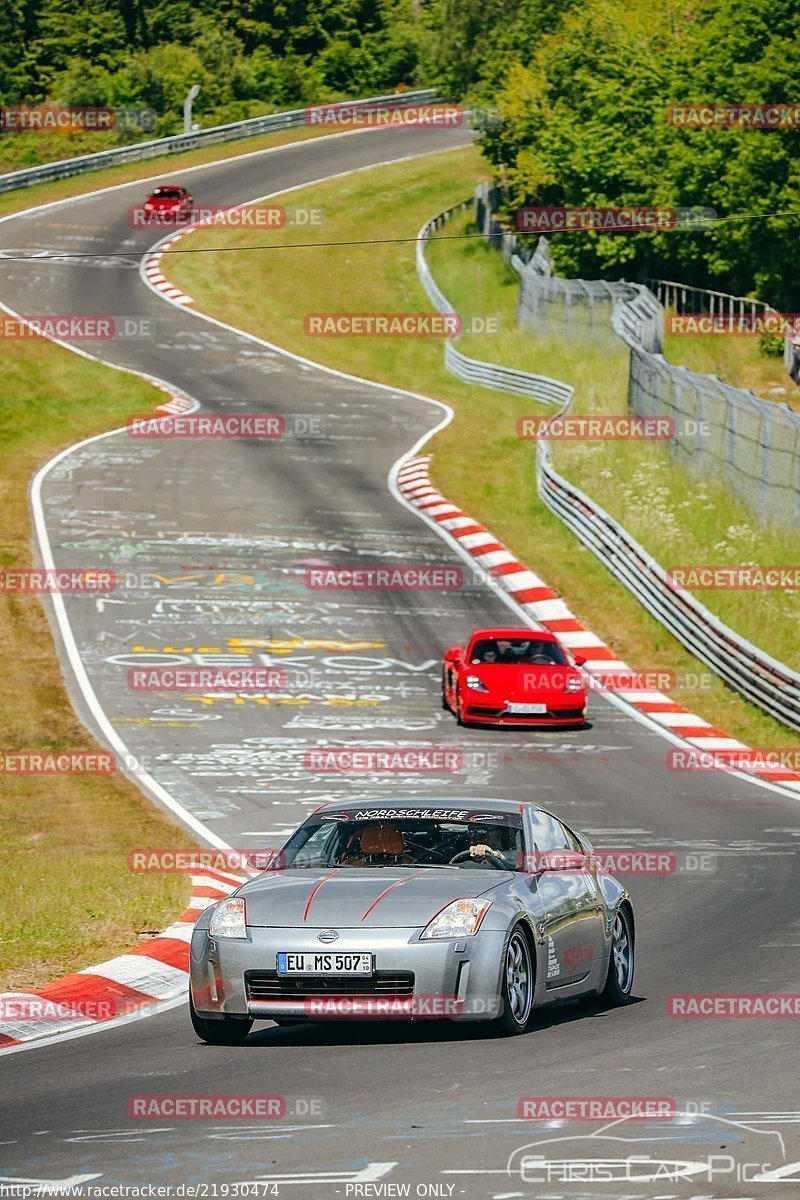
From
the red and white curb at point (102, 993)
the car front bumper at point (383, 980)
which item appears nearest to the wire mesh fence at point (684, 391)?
the red and white curb at point (102, 993)

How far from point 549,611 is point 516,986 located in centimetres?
2387

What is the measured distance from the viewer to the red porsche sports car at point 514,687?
27.2m

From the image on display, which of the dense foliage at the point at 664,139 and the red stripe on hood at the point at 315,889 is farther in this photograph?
the dense foliage at the point at 664,139

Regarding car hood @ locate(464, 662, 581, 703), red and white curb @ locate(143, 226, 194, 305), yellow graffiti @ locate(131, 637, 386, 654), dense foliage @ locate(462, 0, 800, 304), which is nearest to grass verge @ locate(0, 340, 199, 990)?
yellow graffiti @ locate(131, 637, 386, 654)

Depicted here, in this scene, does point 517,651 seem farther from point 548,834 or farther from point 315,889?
point 315,889

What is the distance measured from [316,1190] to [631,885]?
1021 cm

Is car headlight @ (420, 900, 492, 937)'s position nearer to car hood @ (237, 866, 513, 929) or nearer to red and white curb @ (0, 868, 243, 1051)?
car hood @ (237, 866, 513, 929)

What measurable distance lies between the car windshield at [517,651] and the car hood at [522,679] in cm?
17

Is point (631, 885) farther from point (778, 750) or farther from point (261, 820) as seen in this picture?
point (778, 750)

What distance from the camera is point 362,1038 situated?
10.7 m

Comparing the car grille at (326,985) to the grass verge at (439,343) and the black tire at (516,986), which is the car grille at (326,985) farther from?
the grass verge at (439,343)

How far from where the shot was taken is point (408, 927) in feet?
34.1

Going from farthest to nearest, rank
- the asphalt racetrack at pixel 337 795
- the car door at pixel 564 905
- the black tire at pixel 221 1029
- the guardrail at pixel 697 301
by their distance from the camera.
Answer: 1. the guardrail at pixel 697 301
2. the car door at pixel 564 905
3. the black tire at pixel 221 1029
4. the asphalt racetrack at pixel 337 795

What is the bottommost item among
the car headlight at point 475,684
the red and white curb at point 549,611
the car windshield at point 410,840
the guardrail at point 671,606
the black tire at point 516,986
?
the red and white curb at point 549,611
